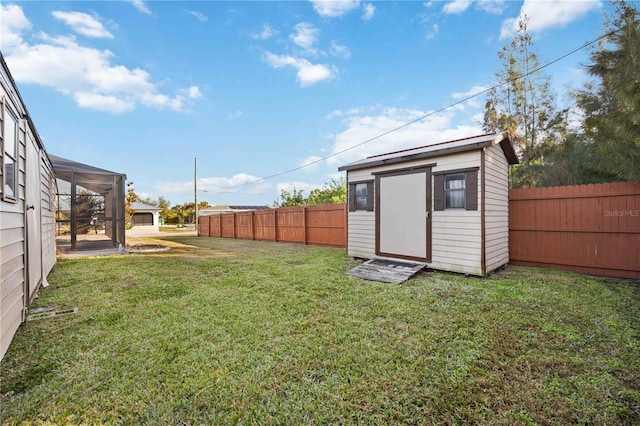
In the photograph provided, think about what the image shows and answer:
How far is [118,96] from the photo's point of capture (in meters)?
9.77

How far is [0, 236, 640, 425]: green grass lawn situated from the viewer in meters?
1.67

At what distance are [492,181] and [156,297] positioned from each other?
586cm

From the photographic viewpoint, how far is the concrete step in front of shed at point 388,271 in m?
4.73

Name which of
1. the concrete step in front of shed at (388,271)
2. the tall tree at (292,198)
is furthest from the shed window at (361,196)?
the tall tree at (292,198)

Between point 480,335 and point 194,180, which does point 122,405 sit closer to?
point 480,335

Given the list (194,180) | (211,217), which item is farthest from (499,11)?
(194,180)

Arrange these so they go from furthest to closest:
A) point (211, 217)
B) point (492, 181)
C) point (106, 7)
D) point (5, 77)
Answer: point (211, 217) → point (106, 7) → point (492, 181) → point (5, 77)

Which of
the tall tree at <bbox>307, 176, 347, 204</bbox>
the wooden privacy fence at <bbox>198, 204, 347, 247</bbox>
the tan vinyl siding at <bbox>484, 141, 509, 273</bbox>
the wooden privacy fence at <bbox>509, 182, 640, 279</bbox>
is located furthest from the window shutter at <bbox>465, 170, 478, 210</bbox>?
the tall tree at <bbox>307, 176, 347, 204</bbox>

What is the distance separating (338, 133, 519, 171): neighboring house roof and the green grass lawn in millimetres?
2347

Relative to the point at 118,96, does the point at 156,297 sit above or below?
below

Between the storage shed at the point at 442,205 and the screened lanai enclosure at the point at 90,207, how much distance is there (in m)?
8.00

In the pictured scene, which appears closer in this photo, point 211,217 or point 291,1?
point 291,1

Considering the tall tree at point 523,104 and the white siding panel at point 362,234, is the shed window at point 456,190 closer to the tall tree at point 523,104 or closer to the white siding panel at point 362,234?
the white siding panel at point 362,234

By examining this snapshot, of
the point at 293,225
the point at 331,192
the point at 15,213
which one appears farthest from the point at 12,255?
the point at 331,192
